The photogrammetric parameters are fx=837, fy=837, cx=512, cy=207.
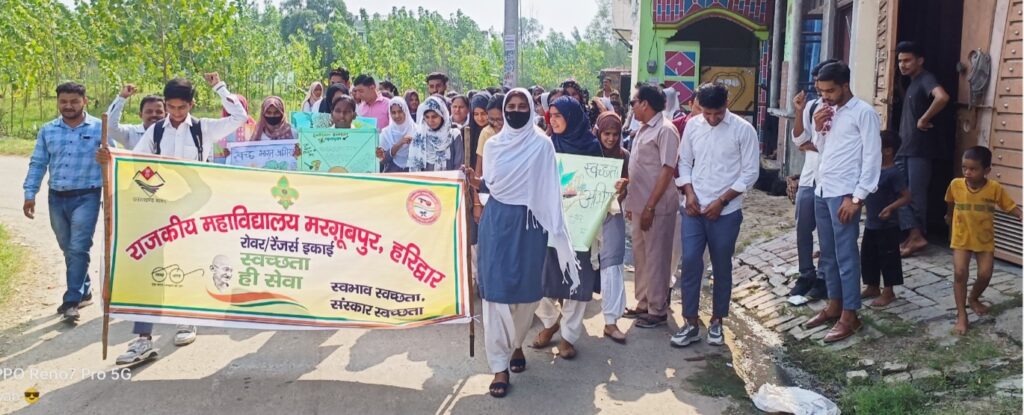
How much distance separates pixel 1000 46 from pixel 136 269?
631cm

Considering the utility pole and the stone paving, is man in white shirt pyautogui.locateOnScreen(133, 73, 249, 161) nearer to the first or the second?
the stone paving

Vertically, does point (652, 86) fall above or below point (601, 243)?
above

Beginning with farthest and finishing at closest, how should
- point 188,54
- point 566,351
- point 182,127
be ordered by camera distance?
point 188,54
point 182,127
point 566,351

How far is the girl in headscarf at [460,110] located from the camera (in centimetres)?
793

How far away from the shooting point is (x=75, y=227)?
613 cm

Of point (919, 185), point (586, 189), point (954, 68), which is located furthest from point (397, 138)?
point (954, 68)

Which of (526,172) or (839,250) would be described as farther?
(839,250)

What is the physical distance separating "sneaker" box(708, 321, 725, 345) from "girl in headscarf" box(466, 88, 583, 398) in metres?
1.53

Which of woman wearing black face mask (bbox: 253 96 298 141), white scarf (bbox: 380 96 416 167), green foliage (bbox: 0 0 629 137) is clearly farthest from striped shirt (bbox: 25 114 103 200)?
green foliage (bbox: 0 0 629 137)

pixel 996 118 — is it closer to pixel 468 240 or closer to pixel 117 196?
pixel 468 240

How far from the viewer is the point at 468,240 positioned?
4.88 m

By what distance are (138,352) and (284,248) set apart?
3.98ft

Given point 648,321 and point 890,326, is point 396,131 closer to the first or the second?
point 648,321

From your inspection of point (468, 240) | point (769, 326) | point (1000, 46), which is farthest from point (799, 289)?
point (468, 240)
